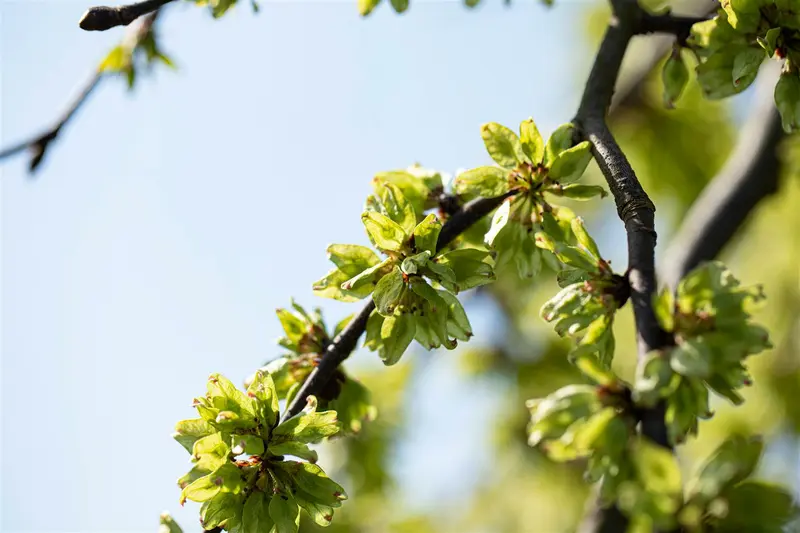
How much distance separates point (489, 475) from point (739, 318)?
4.57 meters

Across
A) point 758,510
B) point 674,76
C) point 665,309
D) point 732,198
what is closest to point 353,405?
point 665,309

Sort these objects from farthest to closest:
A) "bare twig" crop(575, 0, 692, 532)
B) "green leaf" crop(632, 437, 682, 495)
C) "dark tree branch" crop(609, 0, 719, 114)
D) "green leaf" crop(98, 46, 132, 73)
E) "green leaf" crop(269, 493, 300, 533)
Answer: "dark tree branch" crop(609, 0, 719, 114) < "green leaf" crop(98, 46, 132, 73) < "green leaf" crop(269, 493, 300, 533) < "bare twig" crop(575, 0, 692, 532) < "green leaf" crop(632, 437, 682, 495)

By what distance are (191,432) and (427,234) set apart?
64cm

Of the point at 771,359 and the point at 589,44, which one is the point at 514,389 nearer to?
the point at 771,359

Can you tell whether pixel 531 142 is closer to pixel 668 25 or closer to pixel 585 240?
pixel 585 240

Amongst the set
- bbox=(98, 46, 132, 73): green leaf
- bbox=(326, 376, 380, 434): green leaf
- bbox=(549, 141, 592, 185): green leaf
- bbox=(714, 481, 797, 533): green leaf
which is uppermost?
bbox=(98, 46, 132, 73): green leaf

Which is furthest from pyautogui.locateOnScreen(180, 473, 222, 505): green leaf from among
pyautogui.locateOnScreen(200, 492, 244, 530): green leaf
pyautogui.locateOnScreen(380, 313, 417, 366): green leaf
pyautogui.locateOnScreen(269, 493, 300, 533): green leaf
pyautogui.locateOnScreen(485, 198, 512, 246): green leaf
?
pyautogui.locateOnScreen(485, 198, 512, 246): green leaf

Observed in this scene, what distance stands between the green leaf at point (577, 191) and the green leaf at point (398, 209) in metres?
0.33

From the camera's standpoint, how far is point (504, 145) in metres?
1.76

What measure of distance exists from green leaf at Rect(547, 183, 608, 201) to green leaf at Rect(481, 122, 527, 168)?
0.10 meters

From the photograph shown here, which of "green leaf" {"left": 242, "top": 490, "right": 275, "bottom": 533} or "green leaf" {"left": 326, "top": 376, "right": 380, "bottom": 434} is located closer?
"green leaf" {"left": 242, "top": 490, "right": 275, "bottom": 533}

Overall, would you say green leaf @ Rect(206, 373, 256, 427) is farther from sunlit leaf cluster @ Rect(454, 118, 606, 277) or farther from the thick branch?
the thick branch

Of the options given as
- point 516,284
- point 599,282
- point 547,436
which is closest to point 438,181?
point 599,282

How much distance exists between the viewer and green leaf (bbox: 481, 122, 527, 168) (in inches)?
69.0
